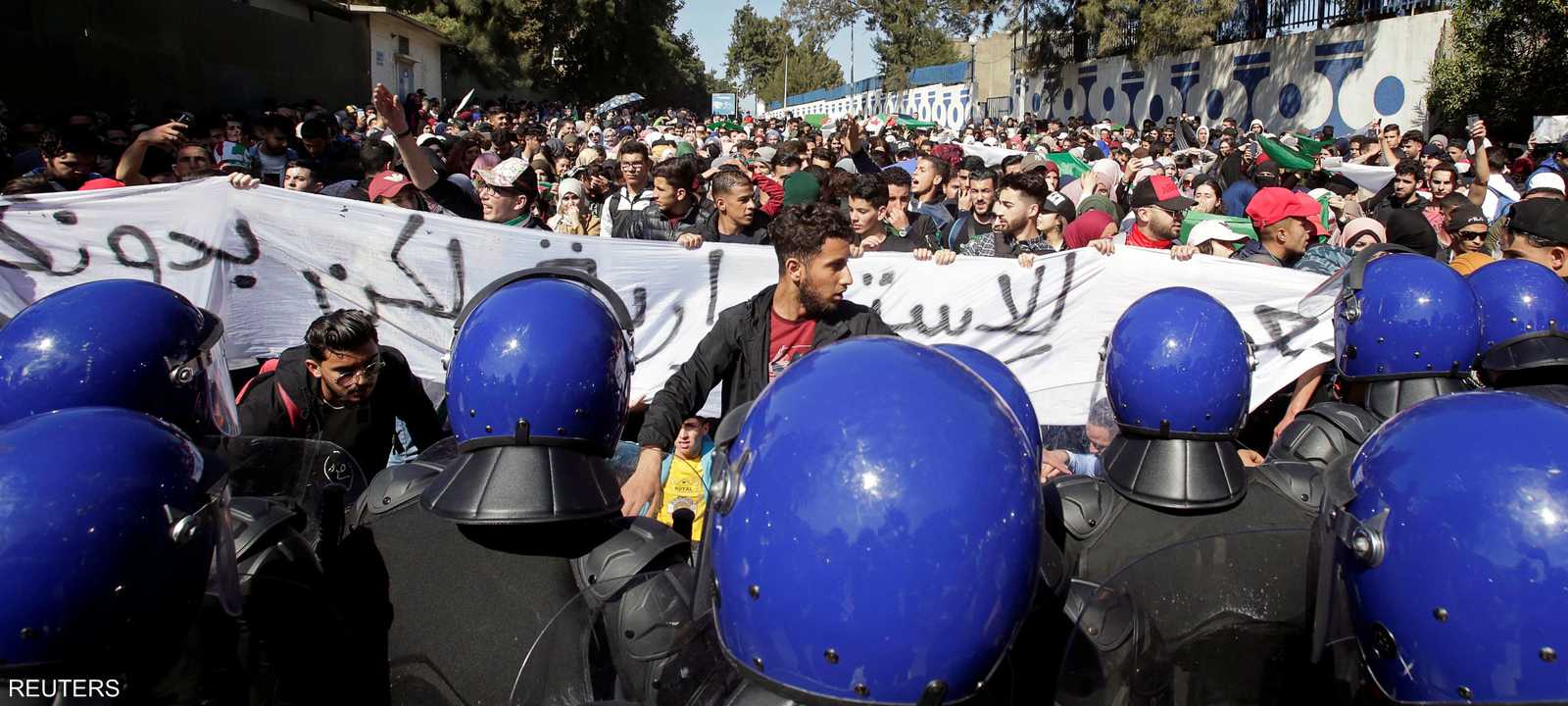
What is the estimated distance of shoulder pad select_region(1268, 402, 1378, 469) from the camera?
279cm

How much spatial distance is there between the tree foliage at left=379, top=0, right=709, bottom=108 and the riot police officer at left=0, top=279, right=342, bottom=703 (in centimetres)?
3907

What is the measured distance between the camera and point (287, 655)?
1722 millimetres

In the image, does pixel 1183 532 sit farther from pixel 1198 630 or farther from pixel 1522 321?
pixel 1522 321

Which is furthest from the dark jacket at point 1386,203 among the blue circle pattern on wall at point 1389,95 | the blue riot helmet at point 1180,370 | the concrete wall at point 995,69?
the concrete wall at point 995,69

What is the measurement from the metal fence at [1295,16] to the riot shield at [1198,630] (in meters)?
24.4

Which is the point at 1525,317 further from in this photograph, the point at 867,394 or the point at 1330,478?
the point at 867,394

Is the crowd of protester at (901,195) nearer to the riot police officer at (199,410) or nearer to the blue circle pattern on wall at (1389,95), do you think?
the riot police officer at (199,410)

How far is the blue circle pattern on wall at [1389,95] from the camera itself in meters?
22.3

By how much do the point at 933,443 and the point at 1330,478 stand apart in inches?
28.6

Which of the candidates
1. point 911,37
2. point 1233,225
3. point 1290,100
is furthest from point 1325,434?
point 911,37

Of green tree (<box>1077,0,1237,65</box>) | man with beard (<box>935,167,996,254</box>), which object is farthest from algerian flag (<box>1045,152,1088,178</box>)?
green tree (<box>1077,0,1237,65</box>)

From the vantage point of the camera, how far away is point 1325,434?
282 centimetres

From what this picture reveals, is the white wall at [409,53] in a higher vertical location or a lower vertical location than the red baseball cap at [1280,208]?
higher

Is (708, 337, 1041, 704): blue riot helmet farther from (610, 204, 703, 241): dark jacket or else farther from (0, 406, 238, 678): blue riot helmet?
(610, 204, 703, 241): dark jacket
